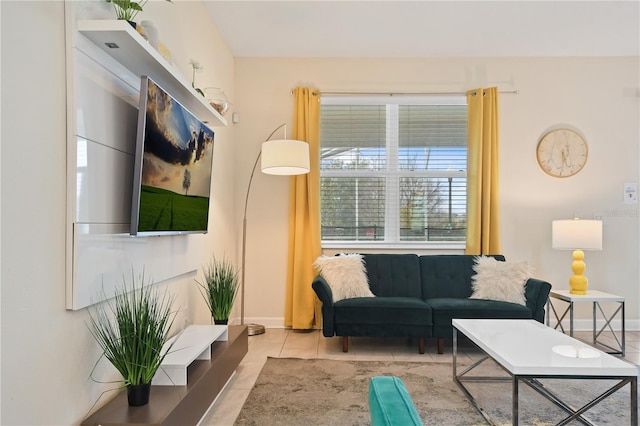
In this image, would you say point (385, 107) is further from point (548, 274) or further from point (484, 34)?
point (548, 274)

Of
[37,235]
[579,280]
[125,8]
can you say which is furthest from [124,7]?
[579,280]

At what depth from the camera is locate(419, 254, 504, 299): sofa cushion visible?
416cm

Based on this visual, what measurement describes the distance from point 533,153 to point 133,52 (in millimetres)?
4197

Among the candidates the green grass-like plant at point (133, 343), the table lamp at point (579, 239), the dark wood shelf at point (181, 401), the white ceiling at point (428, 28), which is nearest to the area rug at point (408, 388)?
the dark wood shelf at point (181, 401)

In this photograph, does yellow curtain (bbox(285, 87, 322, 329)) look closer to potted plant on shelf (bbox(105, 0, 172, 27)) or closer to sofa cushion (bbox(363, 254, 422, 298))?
sofa cushion (bbox(363, 254, 422, 298))

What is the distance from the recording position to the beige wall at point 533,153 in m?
4.62

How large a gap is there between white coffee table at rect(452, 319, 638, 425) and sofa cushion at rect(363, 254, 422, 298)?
1206 millimetres

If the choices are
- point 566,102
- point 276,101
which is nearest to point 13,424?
point 276,101

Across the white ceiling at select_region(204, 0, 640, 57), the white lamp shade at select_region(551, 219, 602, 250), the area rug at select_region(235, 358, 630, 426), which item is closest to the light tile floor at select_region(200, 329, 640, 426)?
the area rug at select_region(235, 358, 630, 426)

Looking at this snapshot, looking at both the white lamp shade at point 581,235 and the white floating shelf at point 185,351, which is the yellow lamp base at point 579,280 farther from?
the white floating shelf at point 185,351

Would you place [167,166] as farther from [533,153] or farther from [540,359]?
[533,153]

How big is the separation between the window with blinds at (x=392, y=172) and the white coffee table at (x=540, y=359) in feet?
6.26

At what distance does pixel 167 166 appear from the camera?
2.36 meters

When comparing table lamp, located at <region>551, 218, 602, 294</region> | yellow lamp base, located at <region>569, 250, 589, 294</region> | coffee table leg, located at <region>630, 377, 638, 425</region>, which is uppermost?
table lamp, located at <region>551, 218, 602, 294</region>
